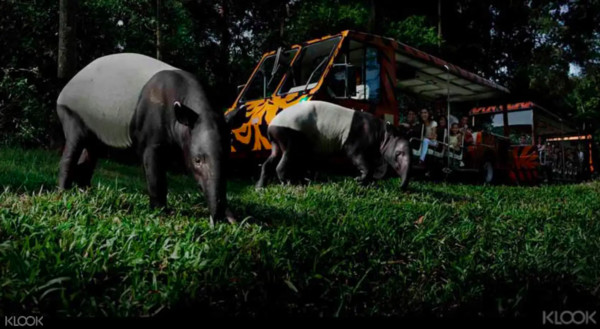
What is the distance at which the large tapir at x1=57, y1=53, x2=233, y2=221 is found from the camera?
3.24 m

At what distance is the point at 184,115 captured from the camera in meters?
3.29

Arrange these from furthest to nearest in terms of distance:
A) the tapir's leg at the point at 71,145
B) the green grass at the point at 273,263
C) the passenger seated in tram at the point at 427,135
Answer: the passenger seated in tram at the point at 427,135
the tapir's leg at the point at 71,145
the green grass at the point at 273,263

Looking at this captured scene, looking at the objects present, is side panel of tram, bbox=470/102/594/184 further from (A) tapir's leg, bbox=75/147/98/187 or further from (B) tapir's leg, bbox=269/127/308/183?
(A) tapir's leg, bbox=75/147/98/187

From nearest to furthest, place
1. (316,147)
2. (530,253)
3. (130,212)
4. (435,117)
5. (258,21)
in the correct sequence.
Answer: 1. (530,253)
2. (130,212)
3. (316,147)
4. (435,117)
5. (258,21)

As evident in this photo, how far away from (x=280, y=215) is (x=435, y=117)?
10.0 m

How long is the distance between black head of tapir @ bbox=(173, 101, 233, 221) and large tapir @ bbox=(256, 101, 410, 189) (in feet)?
10.5

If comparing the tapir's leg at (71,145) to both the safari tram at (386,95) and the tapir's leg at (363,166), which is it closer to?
the safari tram at (386,95)

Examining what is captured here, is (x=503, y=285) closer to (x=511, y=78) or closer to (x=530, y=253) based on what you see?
(x=530, y=253)

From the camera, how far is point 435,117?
511 inches

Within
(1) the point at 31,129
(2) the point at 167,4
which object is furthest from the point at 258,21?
(1) the point at 31,129

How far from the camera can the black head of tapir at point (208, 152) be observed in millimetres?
3146

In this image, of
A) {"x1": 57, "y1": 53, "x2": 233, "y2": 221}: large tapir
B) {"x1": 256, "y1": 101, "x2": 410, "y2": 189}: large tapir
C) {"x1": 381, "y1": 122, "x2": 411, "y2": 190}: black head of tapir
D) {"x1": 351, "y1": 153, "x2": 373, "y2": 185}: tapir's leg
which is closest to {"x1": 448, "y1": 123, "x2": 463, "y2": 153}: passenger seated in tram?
{"x1": 381, "y1": 122, "x2": 411, "y2": 190}: black head of tapir

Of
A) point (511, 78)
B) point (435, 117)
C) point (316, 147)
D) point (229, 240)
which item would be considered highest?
point (511, 78)

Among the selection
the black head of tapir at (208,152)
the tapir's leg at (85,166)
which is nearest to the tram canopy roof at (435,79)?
the tapir's leg at (85,166)
